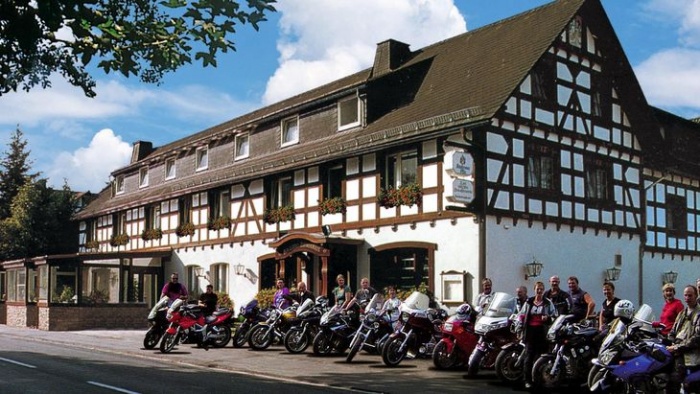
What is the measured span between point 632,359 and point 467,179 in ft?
31.2

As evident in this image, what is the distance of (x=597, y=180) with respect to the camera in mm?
24609

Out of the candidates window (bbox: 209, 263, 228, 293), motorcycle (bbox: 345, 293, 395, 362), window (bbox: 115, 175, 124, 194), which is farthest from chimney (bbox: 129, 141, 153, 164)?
motorcycle (bbox: 345, 293, 395, 362)

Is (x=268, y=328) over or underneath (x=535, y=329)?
underneath

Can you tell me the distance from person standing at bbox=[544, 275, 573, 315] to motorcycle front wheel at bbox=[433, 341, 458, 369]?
7.92ft

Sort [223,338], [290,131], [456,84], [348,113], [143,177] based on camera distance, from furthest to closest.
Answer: [143,177], [290,131], [348,113], [456,84], [223,338]

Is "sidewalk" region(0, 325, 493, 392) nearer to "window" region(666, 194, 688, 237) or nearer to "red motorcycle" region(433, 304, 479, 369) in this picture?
"red motorcycle" region(433, 304, 479, 369)

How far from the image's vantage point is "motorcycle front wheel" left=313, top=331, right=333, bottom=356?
17.7m

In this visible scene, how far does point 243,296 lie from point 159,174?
1237 cm

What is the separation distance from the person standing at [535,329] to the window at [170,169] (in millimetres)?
27976

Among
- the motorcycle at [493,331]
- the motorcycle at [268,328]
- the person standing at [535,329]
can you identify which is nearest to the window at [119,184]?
the motorcycle at [268,328]

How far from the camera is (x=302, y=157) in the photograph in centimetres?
2625

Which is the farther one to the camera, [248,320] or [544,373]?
[248,320]

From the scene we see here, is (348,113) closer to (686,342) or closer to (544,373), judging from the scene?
(544,373)

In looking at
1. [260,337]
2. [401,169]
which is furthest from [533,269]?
[260,337]
